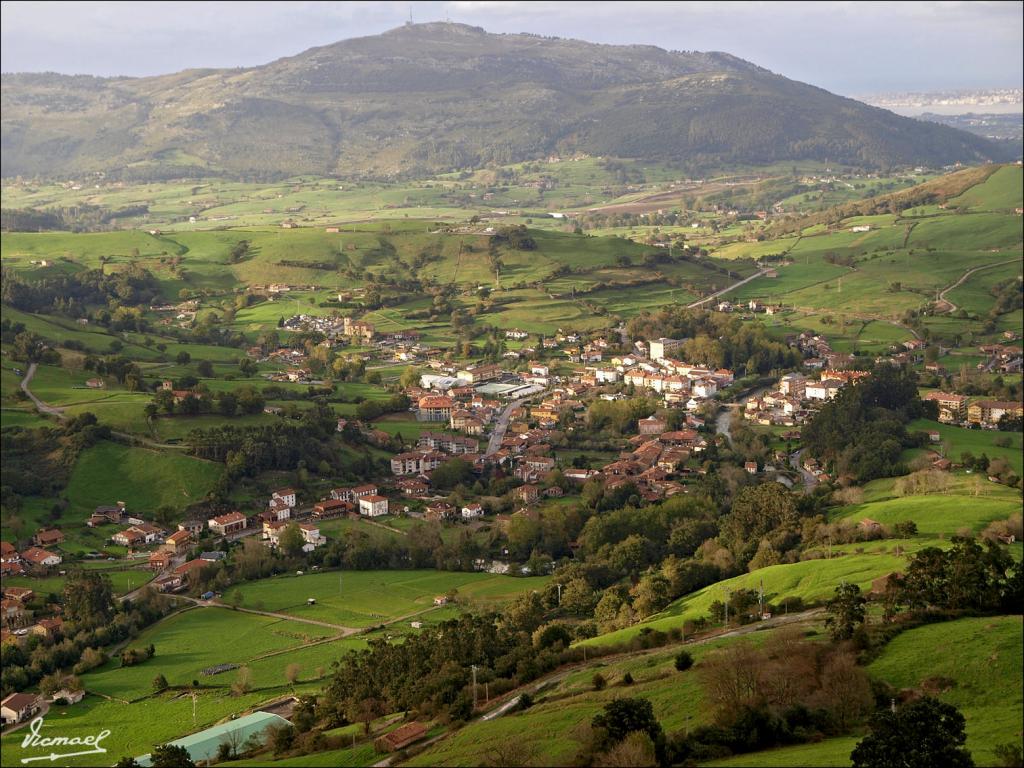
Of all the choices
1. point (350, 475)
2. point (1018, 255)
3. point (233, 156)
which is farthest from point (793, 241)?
point (233, 156)

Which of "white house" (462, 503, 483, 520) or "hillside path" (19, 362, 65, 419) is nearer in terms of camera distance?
"white house" (462, 503, 483, 520)

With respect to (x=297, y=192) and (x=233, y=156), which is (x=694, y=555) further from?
(x=233, y=156)

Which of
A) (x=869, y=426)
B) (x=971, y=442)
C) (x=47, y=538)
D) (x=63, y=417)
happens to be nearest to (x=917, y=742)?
(x=47, y=538)

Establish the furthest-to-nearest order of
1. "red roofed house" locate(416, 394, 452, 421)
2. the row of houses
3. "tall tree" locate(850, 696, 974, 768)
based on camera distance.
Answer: "red roofed house" locate(416, 394, 452, 421)
the row of houses
"tall tree" locate(850, 696, 974, 768)

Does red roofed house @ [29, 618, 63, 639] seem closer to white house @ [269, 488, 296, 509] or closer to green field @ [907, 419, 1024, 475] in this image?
white house @ [269, 488, 296, 509]

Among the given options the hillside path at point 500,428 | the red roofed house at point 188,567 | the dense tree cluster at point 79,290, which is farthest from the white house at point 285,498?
the dense tree cluster at point 79,290
